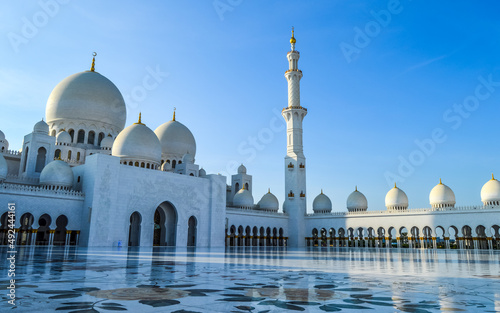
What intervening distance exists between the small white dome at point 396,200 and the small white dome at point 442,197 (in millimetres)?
2196

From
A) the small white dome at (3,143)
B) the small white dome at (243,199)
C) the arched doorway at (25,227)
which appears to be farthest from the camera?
the small white dome at (243,199)

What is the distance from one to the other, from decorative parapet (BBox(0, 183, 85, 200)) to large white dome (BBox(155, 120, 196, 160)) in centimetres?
1121

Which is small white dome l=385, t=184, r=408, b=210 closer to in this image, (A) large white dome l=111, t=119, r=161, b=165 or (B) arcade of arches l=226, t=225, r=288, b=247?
(B) arcade of arches l=226, t=225, r=288, b=247

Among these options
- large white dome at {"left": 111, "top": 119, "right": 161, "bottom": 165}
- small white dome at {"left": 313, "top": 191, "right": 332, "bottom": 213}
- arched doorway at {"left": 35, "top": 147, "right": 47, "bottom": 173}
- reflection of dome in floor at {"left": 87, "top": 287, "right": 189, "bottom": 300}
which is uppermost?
large white dome at {"left": 111, "top": 119, "right": 161, "bottom": 165}

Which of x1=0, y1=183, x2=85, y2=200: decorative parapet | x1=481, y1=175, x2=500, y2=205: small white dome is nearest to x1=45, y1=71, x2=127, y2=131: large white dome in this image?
x1=0, y1=183, x2=85, y2=200: decorative parapet

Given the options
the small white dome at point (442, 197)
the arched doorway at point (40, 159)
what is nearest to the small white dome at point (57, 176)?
the arched doorway at point (40, 159)

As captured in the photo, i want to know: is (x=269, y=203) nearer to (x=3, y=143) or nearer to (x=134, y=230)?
(x=134, y=230)

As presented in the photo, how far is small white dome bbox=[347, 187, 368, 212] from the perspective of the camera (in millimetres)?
35250

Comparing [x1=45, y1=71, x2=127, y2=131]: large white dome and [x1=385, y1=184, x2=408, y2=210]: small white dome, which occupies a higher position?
[x1=45, y1=71, x2=127, y2=131]: large white dome

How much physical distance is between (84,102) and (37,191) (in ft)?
31.2

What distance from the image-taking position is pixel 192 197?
2756 cm

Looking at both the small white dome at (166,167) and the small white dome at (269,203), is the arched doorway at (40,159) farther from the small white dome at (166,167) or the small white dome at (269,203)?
the small white dome at (269,203)

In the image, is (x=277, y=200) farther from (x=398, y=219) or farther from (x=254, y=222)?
(x=398, y=219)

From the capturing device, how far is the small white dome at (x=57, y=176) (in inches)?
898
